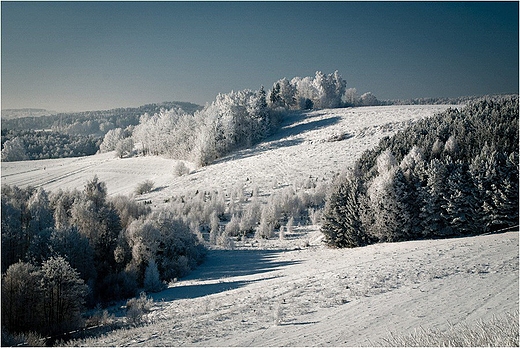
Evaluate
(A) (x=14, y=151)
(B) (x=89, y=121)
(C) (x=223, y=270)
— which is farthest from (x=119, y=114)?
(C) (x=223, y=270)

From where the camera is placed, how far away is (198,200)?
144 feet

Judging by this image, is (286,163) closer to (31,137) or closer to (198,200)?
(198,200)

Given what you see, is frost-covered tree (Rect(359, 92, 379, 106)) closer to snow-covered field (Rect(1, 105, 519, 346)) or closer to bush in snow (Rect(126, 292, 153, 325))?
snow-covered field (Rect(1, 105, 519, 346))

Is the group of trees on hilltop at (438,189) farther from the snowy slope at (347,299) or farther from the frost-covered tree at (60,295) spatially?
the frost-covered tree at (60,295)

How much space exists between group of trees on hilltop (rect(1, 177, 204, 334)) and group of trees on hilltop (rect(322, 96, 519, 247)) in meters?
12.5

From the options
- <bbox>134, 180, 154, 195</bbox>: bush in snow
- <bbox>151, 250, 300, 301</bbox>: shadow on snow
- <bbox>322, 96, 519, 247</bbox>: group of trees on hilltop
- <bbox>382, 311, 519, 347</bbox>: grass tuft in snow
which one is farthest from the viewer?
<bbox>134, 180, 154, 195</bbox>: bush in snow

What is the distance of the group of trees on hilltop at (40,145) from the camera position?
304 feet

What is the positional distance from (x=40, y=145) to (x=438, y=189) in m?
110

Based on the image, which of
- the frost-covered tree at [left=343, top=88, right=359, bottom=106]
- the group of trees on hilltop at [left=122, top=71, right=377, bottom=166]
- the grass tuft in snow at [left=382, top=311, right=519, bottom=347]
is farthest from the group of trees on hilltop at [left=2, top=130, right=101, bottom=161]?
the grass tuft in snow at [left=382, top=311, right=519, bottom=347]

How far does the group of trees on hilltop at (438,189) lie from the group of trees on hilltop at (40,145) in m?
94.4

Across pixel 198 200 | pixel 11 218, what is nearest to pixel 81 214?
pixel 11 218

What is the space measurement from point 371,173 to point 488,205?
8441mm

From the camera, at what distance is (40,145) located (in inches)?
4055

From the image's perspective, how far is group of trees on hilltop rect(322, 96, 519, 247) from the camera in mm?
22750
